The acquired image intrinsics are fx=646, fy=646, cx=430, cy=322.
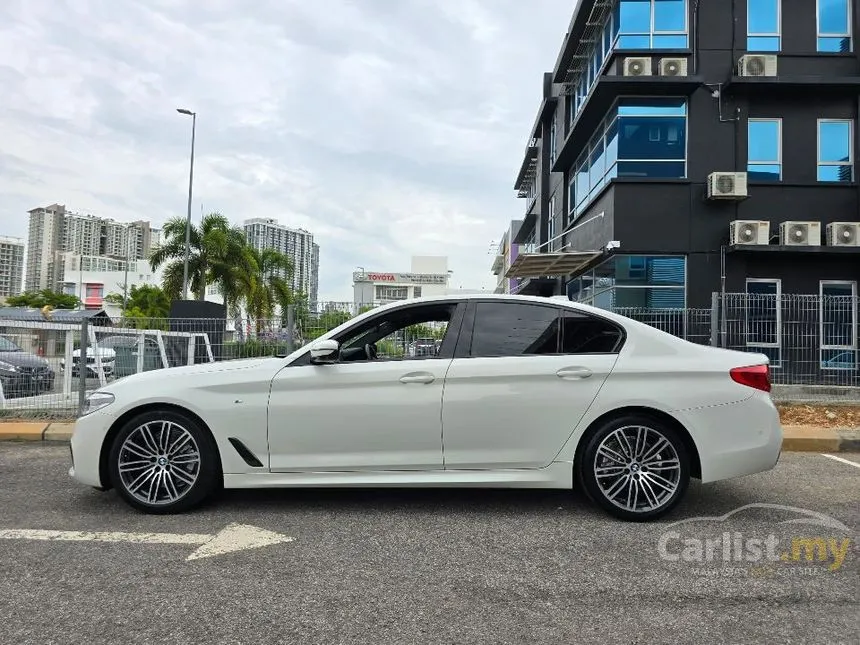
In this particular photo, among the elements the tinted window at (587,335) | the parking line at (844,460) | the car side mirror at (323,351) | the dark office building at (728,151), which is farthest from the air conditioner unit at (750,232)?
the car side mirror at (323,351)

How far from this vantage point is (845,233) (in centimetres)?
1441

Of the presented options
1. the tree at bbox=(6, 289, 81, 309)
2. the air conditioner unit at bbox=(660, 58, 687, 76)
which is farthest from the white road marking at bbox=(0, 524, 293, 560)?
the tree at bbox=(6, 289, 81, 309)

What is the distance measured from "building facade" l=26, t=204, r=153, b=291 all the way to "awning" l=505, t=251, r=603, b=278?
112 m

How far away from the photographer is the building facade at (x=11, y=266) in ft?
396

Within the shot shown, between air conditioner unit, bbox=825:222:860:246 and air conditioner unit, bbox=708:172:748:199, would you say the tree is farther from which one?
air conditioner unit, bbox=825:222:860:246

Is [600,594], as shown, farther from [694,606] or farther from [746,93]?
[746,93]

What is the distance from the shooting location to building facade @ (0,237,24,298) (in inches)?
4747

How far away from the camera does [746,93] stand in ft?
49.5

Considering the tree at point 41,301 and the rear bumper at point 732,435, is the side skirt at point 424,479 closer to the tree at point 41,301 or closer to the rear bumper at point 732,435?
the rear bumper at point 732,435

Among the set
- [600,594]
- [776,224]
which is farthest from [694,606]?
[776,224]

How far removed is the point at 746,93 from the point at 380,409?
47.8ft

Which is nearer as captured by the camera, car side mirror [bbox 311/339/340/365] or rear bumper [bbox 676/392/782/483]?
rear bumper [bbox 676/392/782/483]

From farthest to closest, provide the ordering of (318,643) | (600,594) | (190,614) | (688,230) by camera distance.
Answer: (688,230), (600,594), (190,614), (318,643)

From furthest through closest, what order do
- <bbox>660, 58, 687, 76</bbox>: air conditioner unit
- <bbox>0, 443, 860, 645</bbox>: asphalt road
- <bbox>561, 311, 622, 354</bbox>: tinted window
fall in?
<bbox>660, 58, 687, 76</bbox>: air conditioner unit, <bbox>561, 311, 622, 354</bbox>: tinted window, <bbox>0, 443, 860, 645</bbox>: asphalt road
